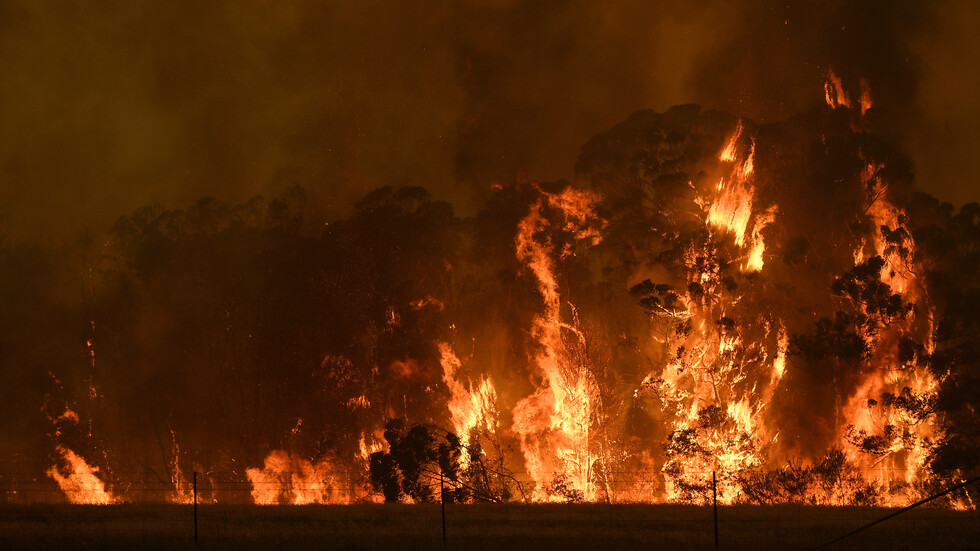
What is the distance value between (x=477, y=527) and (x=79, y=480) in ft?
115

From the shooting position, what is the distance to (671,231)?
4347 centimetres

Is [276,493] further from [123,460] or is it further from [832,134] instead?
[832,134]

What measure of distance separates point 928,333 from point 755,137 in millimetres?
10254

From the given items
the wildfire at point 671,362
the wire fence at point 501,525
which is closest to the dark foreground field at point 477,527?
the wire fence at point 501,525

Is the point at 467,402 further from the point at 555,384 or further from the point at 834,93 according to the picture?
the point at 834,93

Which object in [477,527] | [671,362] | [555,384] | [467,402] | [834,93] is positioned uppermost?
[834,93]

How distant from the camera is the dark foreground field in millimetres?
19656

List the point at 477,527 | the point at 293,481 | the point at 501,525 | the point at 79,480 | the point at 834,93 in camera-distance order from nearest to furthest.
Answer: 1. the point at 477,527
2. the point at 501,525
3. the point at 834,93
4. the point at 293,481
5. the point at 79,480

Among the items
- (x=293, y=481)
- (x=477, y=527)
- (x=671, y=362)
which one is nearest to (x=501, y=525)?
(x=477, y=527)

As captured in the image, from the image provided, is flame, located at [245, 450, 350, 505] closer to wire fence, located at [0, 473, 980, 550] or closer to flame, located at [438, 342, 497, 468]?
flame, located at [438, 342, 497, 468]

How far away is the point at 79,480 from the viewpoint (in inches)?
2012

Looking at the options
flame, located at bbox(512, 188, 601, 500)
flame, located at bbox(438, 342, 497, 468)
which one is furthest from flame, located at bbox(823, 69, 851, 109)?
flame, located at bbox(438, 342, 497, 468)

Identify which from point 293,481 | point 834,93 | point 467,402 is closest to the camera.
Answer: point 834,93

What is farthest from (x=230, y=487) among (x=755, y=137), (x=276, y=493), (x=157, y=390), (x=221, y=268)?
(x=755, y=137)
